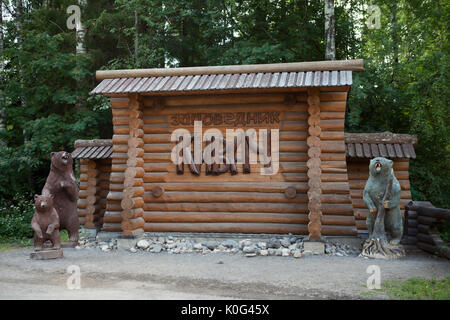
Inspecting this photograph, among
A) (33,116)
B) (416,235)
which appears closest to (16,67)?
(33,116)

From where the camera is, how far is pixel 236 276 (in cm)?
754

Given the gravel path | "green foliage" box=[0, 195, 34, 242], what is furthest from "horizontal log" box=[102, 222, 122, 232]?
"green foliage" box=[0, 195, 34, 242]

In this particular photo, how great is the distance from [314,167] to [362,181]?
2.29m

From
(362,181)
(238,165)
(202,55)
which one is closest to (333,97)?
(362,181)

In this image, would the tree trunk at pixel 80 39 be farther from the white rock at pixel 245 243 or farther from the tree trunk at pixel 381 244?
the tree trunk at pixel 381 244

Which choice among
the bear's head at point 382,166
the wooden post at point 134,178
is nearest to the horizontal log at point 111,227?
the wooden post at point 134,178

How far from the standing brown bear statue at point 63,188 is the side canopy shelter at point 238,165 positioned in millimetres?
955

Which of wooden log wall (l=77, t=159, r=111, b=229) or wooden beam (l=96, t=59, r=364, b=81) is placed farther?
wooden log wall (l=77, t=159, r=111, b=229)

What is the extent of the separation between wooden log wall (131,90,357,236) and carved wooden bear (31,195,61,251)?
1.74 meters

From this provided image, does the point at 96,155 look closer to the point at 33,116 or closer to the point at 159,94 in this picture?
the point at 159,94

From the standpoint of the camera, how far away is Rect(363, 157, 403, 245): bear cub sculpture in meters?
9.18

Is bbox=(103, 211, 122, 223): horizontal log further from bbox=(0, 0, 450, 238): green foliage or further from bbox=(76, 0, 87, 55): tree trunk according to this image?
bbox=(76, 0, 87, 55): tree trunk

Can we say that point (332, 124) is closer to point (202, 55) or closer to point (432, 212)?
point (432, 212)

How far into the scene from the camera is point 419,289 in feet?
20.9
